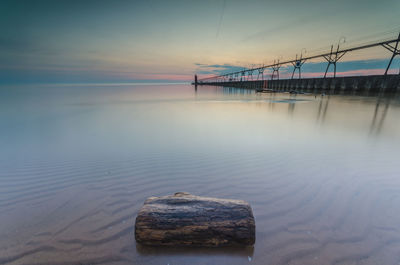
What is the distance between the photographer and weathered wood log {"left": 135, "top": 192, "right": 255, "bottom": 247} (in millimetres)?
1750

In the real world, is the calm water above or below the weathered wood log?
below

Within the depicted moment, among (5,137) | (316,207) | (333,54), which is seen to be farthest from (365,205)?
(333,54)

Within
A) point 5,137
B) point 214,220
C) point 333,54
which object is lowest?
point 5,137

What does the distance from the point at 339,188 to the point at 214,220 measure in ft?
8.32

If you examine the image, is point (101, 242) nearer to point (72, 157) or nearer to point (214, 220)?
point (214, 220)

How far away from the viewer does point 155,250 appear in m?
1.81

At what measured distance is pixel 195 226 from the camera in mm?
1747

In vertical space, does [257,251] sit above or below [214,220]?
below

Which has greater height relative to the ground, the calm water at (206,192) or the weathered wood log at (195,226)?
the weathered wood log at (195,226)

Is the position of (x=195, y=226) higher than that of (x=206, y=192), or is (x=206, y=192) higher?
(x=195, y=226)

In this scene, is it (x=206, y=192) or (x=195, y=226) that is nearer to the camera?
(x=195, y=226)

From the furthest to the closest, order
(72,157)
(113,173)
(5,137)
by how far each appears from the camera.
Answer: (5,137), (72,157), (113,173)

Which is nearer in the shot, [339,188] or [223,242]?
[223,242]

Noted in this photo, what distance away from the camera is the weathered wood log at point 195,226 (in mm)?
1750
